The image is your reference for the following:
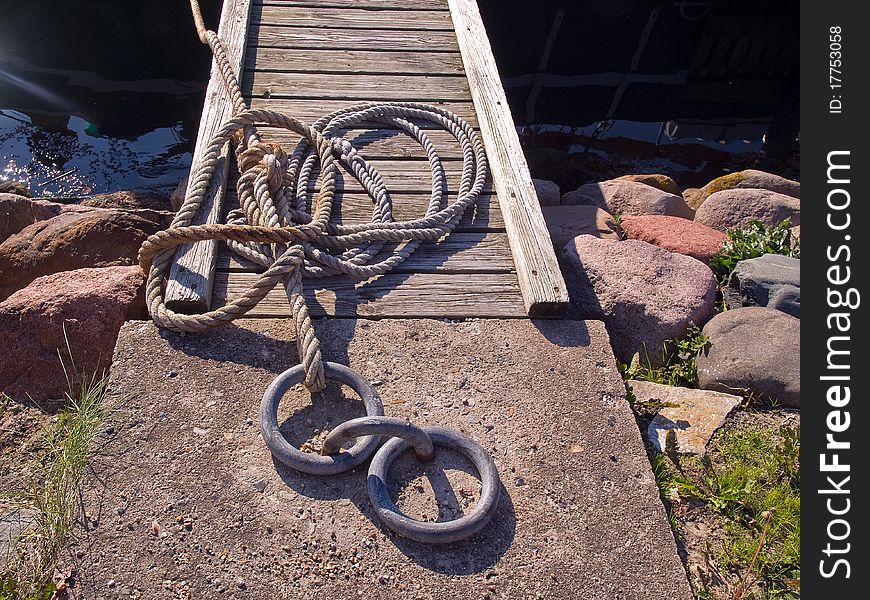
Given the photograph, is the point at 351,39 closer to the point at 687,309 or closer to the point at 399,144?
the point at 399,144

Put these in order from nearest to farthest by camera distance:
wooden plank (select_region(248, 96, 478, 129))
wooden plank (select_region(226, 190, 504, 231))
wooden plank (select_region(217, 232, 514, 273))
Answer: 1. wooden plank (select_region(217, 232, 514, 273))
2. wooden plank (select_region(226, 190, 504, 231))
3. wooden plank (select_region(248, 96, 478, 129))

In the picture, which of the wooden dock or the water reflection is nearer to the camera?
the wooden dock

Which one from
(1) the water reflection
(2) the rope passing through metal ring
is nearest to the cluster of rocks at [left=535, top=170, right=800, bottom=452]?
(2) the rope passing through metal ring

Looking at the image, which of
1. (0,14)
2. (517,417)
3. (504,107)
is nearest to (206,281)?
(517,417)

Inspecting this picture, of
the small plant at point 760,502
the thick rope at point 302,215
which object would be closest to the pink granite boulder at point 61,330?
the thick rope at point 302,215

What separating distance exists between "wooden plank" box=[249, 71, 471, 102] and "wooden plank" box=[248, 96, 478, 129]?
5 cm

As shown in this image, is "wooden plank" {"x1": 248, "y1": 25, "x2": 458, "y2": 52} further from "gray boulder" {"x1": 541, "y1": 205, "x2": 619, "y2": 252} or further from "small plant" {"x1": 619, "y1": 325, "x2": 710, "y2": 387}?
"small plant" {"x1": 619, "y1": 325, "x2": 710, "y2": 387}

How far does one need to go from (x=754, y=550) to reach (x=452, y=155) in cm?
250

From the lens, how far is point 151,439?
235 centimetres

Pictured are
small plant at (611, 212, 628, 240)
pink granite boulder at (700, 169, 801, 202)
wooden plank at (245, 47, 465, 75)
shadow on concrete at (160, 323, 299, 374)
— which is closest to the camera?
shadow on concrete at (160, 323, 299, 374)

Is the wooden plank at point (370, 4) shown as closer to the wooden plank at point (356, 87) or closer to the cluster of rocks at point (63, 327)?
the wooden plank at point (356, 87)

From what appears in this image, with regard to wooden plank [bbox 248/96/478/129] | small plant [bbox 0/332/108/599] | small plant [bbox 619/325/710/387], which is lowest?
small plant [bbox 0/332/108/599]

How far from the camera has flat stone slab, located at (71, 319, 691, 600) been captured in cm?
204

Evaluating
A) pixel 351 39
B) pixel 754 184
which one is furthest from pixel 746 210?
pixel 351 39
